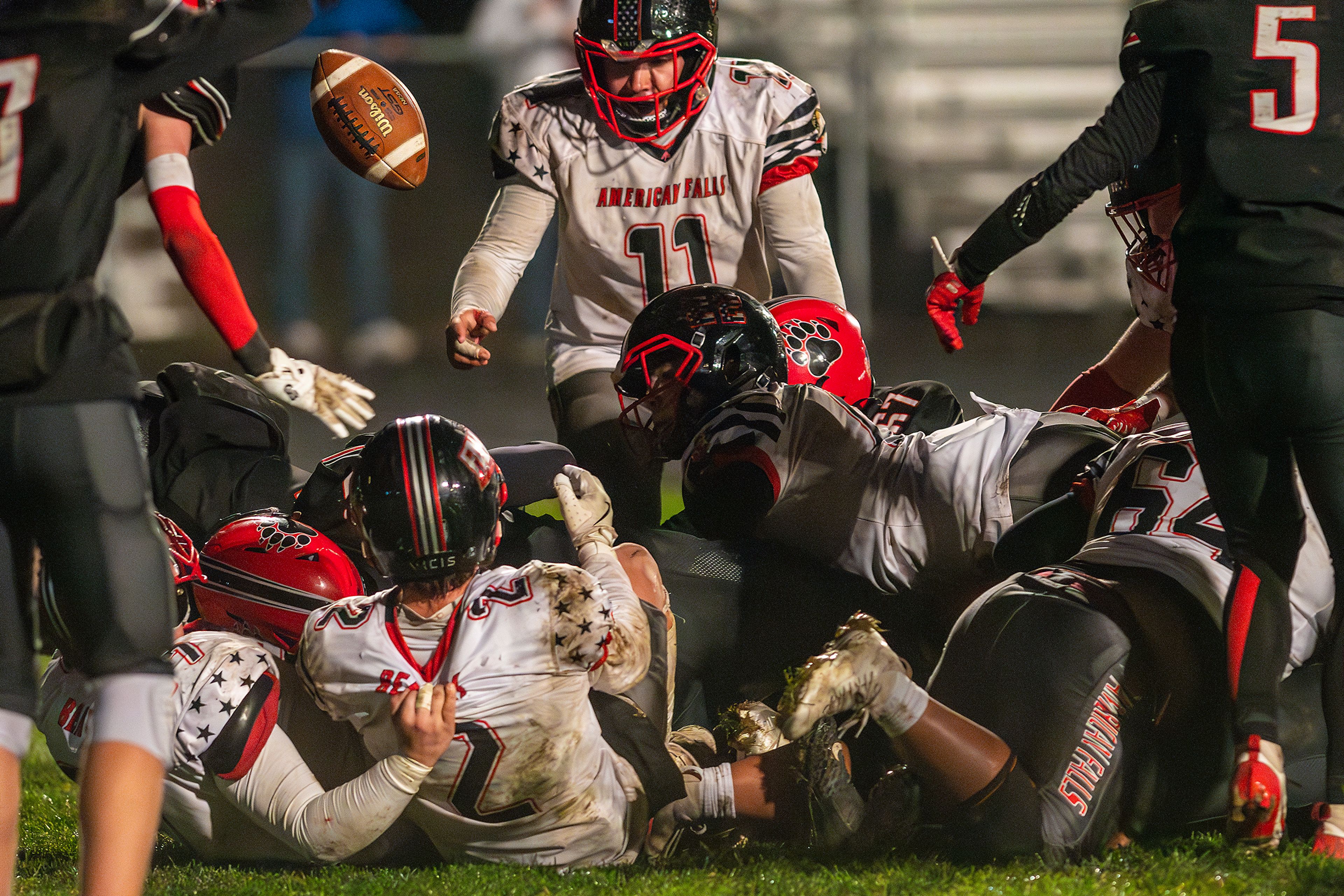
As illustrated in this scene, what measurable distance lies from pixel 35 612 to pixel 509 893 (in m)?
1.01

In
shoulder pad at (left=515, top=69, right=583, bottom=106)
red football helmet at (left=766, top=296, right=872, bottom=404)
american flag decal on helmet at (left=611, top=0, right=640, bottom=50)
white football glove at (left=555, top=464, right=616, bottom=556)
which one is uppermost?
american flag decal on helmet at (left=611, top=0, right=640, bottom=50)

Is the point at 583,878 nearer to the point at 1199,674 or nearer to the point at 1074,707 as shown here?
the point at 1074,707

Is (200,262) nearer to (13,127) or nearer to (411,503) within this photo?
(13,127)

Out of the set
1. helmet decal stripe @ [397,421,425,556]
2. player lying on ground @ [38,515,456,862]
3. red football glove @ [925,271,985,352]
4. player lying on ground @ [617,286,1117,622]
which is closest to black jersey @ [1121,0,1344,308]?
red football glove @ [925,271,985,352]

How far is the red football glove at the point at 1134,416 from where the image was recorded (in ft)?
12.1

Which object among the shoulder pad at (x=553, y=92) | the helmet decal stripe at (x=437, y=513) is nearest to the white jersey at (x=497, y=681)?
the helmet decal stripe at (x=437, y=513)

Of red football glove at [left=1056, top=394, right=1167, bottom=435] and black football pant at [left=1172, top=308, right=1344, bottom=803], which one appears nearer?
black football pant at [left=1172, top=308, right=1344, bottom=803]

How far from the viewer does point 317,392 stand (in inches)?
103

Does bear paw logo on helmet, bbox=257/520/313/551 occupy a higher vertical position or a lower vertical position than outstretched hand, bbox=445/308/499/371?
lower

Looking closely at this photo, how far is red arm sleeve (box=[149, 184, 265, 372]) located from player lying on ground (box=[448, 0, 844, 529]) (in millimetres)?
1318

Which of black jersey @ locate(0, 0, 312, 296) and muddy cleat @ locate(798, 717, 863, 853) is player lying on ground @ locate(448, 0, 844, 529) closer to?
muddy cleat @ locate(798, 717, 863, 853)

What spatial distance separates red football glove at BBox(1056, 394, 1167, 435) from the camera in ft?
12.1

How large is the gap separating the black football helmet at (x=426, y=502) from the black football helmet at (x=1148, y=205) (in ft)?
5.40

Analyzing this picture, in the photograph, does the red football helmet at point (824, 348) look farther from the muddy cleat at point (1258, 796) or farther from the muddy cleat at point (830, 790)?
the muddy cleat at point (1258, 796)
